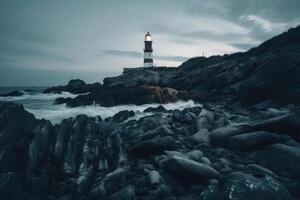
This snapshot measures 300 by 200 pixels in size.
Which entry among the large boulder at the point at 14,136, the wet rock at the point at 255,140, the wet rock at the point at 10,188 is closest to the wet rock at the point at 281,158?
the wet rock at the point at 255,140

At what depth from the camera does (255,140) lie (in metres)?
6.30

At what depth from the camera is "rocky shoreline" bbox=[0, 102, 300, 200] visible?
4.84 m

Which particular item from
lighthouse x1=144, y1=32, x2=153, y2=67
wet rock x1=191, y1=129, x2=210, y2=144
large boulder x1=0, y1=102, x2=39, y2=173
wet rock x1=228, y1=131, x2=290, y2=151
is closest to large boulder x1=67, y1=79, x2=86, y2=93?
lighthouse x1=144, y1=32, x2=153, y2=67

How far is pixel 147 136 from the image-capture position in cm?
767

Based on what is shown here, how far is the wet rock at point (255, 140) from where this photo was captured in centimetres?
627

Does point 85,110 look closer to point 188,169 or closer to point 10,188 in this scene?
point 10,188

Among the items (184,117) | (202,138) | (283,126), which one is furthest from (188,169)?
(184,117)

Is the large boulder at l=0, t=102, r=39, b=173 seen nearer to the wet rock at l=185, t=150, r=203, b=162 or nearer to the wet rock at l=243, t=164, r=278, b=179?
the wet rock at l=185, t=150, r=203, b=162

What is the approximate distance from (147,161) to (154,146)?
1.60 ft

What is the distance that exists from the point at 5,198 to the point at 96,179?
1.87 m

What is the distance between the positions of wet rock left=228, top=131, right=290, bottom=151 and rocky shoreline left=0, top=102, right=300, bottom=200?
0.08 ft

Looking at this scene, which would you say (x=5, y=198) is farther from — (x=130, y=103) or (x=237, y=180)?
(x=130, y=103)

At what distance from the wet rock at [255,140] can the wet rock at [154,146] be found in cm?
170

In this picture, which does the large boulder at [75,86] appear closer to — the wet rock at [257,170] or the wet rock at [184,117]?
the wet rock at [184,117]
